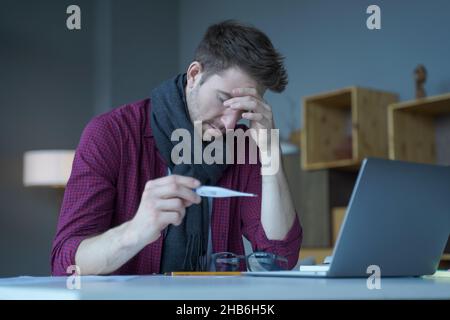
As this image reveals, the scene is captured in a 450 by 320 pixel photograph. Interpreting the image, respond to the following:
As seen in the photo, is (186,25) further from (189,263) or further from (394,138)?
(189,263)

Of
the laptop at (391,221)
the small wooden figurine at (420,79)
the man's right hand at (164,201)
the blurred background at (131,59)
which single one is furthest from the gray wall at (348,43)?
the man's right hand at (164,201)

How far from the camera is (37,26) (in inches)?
209

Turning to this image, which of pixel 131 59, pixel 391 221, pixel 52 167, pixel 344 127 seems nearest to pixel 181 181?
pixel 391 221

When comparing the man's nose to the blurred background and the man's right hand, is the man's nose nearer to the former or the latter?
the man's right hand

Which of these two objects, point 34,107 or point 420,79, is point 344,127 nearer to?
point 420,79

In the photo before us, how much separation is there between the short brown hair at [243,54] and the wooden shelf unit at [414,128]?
179 cm

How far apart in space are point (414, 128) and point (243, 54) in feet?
6.78

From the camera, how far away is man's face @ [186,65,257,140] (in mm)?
1864

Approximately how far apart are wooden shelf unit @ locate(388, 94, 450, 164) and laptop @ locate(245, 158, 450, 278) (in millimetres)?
2323

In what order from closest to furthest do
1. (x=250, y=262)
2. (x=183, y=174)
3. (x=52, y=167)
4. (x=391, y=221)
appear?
(x=391, y=221), (x=250, y=262), (x=183, y=174), (x=52, y=167)

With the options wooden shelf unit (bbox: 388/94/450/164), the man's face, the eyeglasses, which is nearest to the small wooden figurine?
wooden shelf unit (bbox: 388/94/450/164)

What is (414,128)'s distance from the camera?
3.69 m
